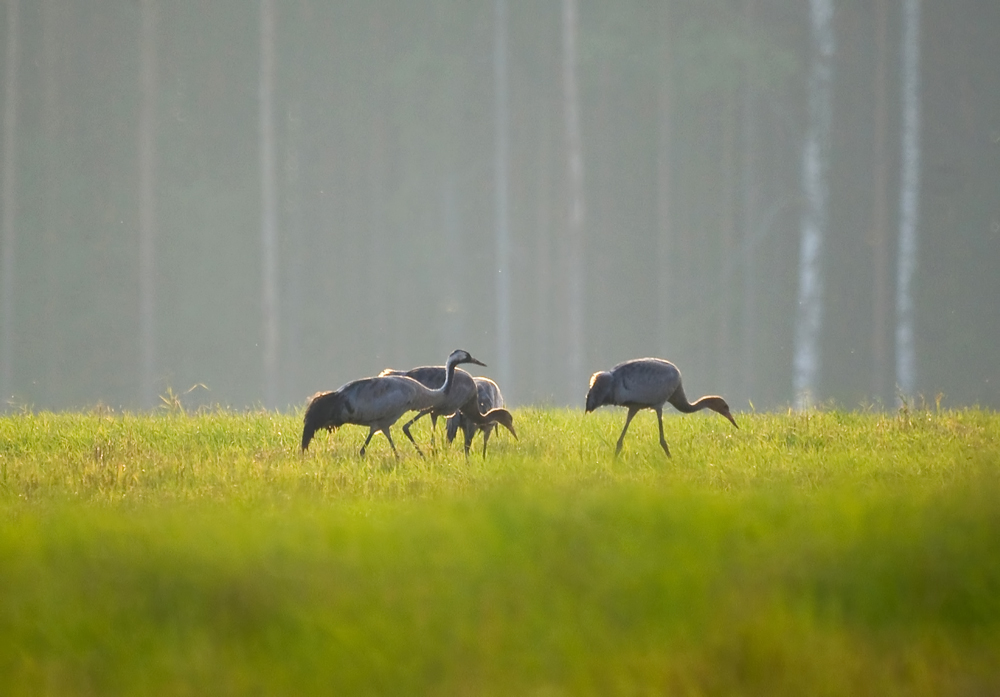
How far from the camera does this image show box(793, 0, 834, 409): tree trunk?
2886 cm

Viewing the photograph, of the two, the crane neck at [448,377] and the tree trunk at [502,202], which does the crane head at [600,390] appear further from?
the tree trunk at [502,202]

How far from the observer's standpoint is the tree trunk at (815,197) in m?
28.9

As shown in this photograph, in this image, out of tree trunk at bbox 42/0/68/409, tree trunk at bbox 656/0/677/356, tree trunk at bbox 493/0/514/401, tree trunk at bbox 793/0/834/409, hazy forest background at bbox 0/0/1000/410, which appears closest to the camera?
hazy forest background at bbox 0/0/1000/410

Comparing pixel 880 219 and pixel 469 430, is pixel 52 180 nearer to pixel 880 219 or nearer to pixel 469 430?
pixel 880 219

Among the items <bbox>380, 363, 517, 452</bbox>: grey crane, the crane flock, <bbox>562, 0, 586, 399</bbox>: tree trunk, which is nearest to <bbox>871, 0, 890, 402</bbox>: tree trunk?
<bbox>562, 0, 586, 399</bbox>: tree trunk

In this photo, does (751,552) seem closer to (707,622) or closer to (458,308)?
(707,622)

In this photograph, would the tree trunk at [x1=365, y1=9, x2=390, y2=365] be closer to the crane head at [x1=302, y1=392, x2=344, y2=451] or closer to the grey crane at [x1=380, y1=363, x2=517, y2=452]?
the grey crane at [x1=380, y1=363, x2=517, y2=452]

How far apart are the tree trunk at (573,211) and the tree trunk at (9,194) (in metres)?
15.2

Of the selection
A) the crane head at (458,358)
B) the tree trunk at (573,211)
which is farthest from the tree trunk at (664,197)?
the crane head at (458,358)

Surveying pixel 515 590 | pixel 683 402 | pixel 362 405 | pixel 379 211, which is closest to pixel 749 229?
pixel 379 211

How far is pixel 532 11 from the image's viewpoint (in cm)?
3181

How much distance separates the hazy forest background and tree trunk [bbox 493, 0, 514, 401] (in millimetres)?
130

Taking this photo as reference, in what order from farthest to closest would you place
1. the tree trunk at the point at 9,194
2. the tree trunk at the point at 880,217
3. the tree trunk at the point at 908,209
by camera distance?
1. the tree trunk at the point at 9,194
2. the tree trunk at the point at 880,217
3. the tree trunk at the point at 908,209

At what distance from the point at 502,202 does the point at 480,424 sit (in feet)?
60.1
